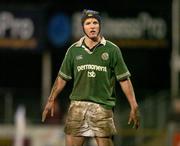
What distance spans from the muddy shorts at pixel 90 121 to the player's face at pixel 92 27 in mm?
751

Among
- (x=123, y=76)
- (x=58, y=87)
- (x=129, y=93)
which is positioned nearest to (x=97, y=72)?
(x=123, y=76)

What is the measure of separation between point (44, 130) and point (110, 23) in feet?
15.2

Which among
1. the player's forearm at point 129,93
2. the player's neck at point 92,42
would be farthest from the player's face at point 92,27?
the player's forearm at point 129,93

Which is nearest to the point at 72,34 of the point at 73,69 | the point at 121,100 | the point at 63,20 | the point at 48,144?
the point at 63,20

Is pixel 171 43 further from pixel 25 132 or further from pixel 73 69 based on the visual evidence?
pixel 73 69

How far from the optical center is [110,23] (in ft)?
94.7

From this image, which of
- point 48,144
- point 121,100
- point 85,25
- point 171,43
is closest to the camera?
point 85,25

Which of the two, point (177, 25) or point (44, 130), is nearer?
point (44, 130)

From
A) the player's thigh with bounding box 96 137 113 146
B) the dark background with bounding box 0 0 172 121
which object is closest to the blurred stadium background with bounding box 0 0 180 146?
the dark background with bounding box 0 0 172 121

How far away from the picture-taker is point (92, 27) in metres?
10.6

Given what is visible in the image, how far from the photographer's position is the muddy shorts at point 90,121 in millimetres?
10727

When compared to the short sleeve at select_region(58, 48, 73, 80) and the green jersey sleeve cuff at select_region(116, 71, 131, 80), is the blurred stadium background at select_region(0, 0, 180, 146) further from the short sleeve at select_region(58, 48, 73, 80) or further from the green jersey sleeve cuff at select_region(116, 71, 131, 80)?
the green jersey sleeve cuff at select_region(116, 71, 131, 80)

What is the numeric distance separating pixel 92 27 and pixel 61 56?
20.3 m

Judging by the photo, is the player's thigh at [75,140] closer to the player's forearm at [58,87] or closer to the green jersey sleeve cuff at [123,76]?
the player's forearm at [58,87]
